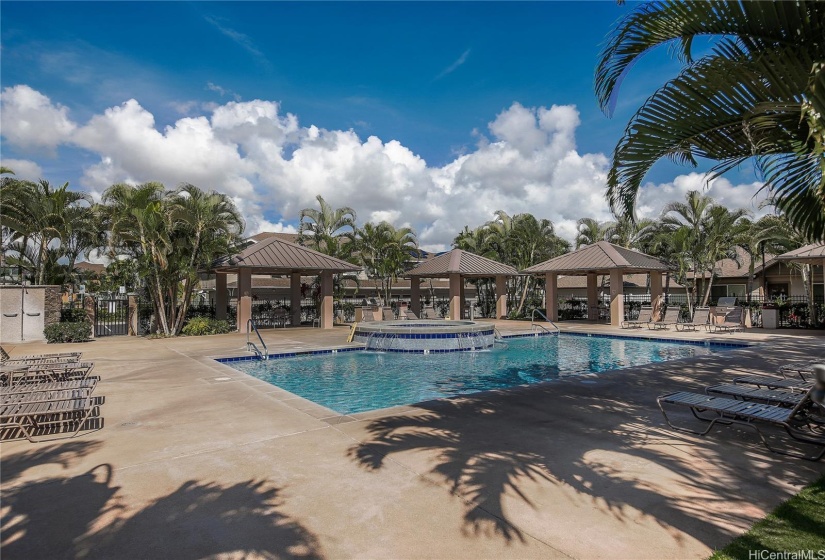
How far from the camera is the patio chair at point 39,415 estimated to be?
594cm

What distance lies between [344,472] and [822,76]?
499 cm

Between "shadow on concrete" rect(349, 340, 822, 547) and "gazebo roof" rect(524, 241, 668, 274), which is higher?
"gazebo roof" rect(524, 241, 668, 274)

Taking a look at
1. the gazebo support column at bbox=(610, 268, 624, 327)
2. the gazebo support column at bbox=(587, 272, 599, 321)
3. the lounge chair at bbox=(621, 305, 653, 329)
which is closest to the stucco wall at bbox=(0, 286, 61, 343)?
the gazebo support column at bbox=(610, 268, 624, 327)

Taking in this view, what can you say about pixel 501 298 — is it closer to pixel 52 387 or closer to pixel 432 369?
pixel 432 369

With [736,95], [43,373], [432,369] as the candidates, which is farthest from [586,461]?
[43,373]

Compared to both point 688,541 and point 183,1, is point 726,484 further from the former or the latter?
point 183,1

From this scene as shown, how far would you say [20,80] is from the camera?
40.3 ft

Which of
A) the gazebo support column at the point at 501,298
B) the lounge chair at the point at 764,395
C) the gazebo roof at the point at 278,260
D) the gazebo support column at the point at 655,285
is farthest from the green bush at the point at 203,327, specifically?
the gazebo support column at the point at 655,285

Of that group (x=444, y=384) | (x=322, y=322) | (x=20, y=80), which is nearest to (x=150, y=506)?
(x=444, y=384)

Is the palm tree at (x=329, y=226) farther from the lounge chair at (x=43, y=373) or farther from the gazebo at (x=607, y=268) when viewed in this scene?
the lounge chair at (x=43, y=373)

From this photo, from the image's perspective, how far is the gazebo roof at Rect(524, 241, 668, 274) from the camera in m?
23.8

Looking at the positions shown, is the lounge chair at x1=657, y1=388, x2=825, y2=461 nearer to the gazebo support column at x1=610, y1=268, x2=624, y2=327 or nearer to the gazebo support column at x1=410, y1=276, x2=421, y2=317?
the gazebo support column at x1=610, y1=268, x2=624, y2=327

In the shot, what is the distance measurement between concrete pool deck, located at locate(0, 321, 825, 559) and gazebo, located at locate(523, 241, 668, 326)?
1776cm

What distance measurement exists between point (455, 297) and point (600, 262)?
833 cm
